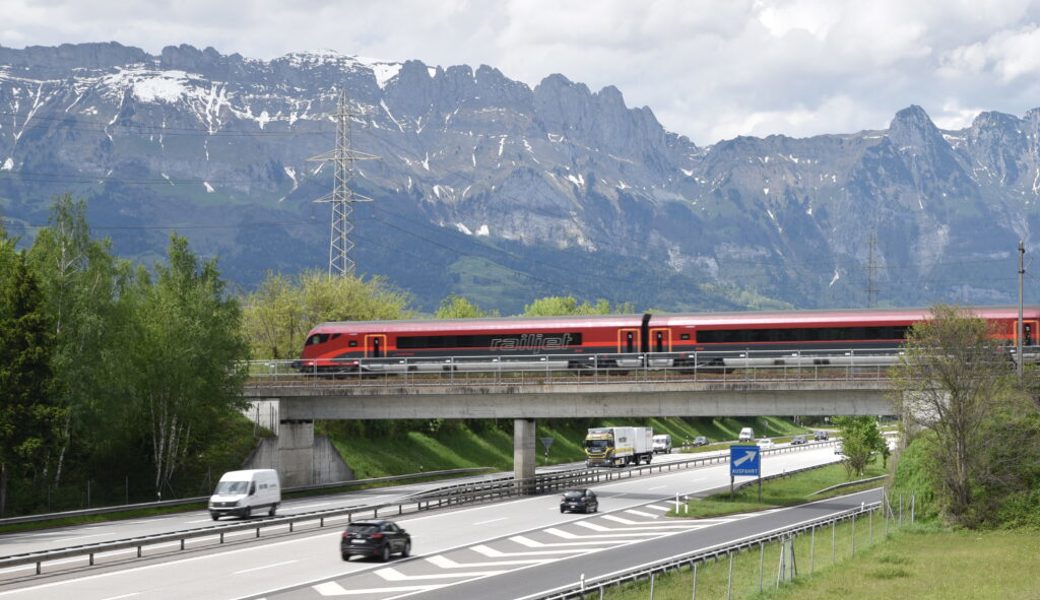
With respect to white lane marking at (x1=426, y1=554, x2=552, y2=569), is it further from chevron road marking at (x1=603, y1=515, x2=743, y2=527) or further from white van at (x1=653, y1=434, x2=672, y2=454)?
white van at (x1=653, y1=434, x2=672, y2=454)

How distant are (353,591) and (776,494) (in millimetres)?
42335

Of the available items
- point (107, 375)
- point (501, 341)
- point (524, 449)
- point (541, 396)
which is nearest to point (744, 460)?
point (541, 396)

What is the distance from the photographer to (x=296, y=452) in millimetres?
76688

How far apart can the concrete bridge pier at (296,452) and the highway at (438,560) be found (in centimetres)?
1545

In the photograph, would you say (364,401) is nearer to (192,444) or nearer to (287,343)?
(192,444)

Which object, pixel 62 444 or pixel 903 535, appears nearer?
pixel 903 535

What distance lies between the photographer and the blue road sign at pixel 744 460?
196 ft

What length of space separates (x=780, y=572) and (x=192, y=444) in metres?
49.1

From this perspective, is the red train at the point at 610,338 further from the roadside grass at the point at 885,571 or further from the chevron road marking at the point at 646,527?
the roadside grass at the point at 885,571

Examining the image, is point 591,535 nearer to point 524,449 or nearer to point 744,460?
point 744,460

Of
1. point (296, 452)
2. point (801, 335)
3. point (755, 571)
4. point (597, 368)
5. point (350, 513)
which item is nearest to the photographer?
point (755, 571)

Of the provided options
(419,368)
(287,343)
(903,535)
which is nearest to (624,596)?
(903,535)

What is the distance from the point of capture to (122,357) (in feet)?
216

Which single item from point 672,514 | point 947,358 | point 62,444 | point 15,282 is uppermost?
point 15,282
